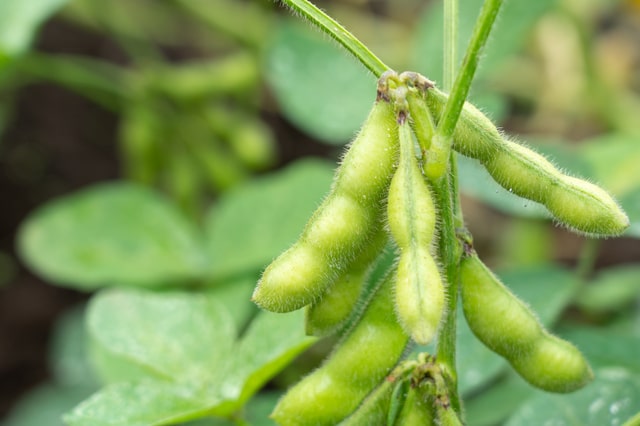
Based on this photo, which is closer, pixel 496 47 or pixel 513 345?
pixel 513 345

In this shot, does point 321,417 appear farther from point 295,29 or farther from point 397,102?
point 295,29

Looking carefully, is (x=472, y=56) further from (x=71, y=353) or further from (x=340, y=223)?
(x=71, y=353)

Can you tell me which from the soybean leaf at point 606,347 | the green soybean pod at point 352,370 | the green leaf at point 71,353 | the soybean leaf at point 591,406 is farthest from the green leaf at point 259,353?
the green leaf at point 71,353

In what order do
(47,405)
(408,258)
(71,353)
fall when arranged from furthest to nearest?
(71,353)
(47,405)
(408,258)

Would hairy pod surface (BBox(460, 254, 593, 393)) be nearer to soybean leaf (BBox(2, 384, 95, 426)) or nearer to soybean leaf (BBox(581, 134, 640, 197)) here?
soybean leaf (BBox(581, 134, 640, 197))

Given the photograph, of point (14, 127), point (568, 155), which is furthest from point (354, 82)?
point (14, 127)

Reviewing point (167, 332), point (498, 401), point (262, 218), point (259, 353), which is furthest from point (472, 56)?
point (262, 218)
